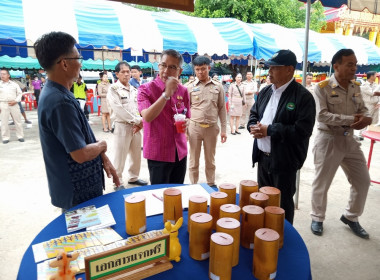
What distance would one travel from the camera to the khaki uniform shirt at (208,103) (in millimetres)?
3652

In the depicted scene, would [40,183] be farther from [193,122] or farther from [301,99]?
[301,99]

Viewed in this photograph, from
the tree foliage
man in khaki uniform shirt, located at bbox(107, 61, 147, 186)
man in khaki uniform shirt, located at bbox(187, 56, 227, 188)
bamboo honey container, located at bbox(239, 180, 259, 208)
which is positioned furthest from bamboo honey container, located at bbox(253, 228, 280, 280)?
the tree foliage

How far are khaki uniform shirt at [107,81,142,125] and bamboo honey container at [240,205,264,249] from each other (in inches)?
116

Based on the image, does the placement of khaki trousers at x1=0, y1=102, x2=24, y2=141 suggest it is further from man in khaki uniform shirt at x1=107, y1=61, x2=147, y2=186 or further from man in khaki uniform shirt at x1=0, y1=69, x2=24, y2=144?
man in khaki uniform shirt at x1=107, y1=61, x2=147, y2=186

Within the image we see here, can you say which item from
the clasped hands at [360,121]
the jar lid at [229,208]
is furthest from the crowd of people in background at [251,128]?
the jar lid at [229,208]

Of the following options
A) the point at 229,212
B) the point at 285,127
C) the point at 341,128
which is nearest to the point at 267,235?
the point at 229,212

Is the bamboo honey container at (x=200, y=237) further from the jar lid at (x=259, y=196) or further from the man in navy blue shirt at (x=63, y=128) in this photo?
the man in navy blue shirt at (x=63, y=128)

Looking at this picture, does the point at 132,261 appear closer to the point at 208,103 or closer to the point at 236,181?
the point at 208,103

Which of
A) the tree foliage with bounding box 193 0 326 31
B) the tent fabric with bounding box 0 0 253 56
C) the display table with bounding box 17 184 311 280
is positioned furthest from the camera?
the tree foliage with bounding box 193 0 326 31

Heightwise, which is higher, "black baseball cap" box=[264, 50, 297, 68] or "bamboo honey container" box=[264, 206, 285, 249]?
"black baseball cap" box=[264, 50, 297, 68]

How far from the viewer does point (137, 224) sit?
1.19 metres

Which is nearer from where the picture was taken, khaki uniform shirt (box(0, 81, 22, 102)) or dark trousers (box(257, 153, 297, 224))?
dark trousers (box(257, 153, 297, 224))

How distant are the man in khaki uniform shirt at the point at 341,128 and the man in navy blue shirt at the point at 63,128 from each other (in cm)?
211

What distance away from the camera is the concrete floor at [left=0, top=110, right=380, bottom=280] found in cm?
228
